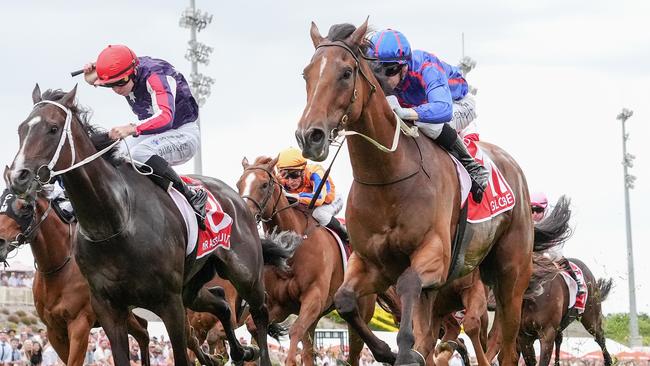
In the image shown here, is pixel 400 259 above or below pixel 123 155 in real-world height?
below

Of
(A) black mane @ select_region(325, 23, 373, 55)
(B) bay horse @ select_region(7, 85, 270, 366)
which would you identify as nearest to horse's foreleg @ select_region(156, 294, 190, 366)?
(B) bay horse @ select_region(7, 85, 270, 366)

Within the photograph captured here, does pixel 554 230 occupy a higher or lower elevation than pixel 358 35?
lower

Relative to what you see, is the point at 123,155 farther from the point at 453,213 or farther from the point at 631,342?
the point at 631,342

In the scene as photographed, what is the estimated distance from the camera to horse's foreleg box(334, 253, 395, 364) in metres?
7.20

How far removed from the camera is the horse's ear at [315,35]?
277 inches

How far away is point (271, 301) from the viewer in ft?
38.9

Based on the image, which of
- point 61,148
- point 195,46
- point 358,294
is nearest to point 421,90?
point 358,294

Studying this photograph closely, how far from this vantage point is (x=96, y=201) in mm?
7742

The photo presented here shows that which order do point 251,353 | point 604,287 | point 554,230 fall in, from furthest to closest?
point 604,287 < point 554,230 < point 251,353

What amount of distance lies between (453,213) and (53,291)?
4.32 m

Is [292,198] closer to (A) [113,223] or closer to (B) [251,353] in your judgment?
(B) [251,353]

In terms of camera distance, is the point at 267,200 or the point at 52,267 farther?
the point at 267,200

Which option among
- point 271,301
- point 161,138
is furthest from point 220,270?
point 271,301

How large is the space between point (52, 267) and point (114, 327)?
8.71 feet
